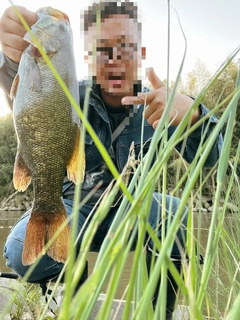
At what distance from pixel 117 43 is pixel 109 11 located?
0.10 m

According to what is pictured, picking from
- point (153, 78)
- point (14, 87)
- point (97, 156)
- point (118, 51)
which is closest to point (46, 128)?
point (14, 87)

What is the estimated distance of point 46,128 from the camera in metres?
1.16

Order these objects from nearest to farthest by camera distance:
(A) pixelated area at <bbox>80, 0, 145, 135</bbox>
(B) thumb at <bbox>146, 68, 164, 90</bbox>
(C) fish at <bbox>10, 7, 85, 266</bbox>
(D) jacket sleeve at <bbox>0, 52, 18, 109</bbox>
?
(B) thumb at <bbox>146, 68, 164, 90</bbox> → (A) pixelated area at <bbox>80, 0, 145, 135</bbox> → (C) fish at <bbox>10, 7, 85, 266</bbox> → (D) jacket sleeve at <bbox>0, 52, 18, 109</bbox>

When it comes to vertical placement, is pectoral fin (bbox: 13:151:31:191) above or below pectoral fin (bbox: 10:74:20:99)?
below

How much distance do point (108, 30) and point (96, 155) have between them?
0.66 m

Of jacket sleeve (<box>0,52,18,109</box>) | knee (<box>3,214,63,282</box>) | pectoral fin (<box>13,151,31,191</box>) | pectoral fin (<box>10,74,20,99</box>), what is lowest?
knee (<box>3,214,63,282</box>)

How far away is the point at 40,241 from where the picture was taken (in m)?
1.21

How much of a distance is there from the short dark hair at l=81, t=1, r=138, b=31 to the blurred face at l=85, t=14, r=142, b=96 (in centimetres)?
2

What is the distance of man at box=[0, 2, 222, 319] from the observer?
2.78 feet

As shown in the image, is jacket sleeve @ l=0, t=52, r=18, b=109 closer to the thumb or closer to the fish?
the fish

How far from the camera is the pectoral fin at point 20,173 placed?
3.82 ft

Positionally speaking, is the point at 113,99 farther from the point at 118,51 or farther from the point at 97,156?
the point at 118,51

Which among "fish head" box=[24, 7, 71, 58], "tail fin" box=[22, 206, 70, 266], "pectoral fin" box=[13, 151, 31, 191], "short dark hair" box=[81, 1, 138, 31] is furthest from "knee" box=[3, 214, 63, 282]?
"short dark hair" box=[81, 1, 138, 31]

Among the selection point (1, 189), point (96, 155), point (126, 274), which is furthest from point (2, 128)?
point (96, 155)
